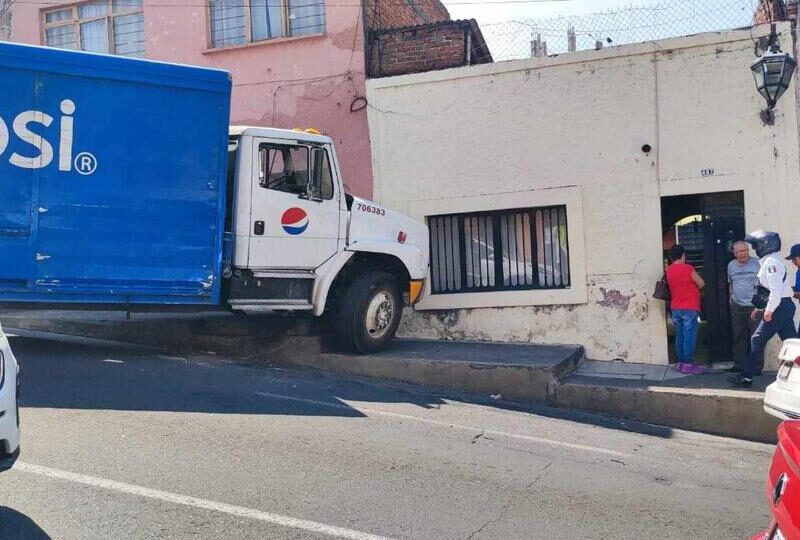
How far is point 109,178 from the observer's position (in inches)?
288

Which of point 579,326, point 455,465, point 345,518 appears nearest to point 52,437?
point 345,518

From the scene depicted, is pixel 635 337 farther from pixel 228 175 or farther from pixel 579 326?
pixel 228 175

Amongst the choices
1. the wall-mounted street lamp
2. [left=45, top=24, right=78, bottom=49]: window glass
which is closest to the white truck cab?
the wall-mounted street lamp

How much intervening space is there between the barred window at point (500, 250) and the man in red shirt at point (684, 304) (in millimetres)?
1622

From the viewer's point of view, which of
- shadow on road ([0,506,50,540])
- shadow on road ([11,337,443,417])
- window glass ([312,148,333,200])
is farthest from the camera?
window glass ([312,148,333,200])

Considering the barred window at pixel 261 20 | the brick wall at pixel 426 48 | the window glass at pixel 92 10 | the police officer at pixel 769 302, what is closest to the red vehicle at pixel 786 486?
the police officer at pixel 769 302

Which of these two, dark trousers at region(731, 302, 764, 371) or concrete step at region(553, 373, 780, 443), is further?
dark trousers at region(731, 302, 764, 371)

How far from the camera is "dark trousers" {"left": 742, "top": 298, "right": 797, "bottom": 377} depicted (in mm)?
7406

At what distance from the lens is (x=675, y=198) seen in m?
10.3

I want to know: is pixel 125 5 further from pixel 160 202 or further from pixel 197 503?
pixel 197 503

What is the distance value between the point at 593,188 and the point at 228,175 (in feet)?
16.3

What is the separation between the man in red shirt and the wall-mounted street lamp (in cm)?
218

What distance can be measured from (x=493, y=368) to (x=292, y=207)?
296cm

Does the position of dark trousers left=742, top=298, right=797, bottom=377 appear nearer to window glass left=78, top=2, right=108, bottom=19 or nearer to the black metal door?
the black metal door
